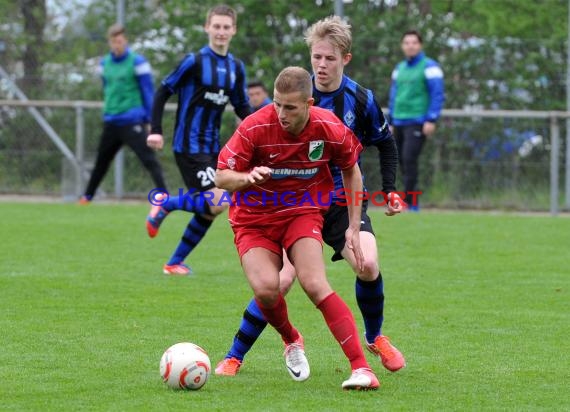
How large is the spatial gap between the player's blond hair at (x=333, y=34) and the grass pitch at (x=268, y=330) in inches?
→ 64.3

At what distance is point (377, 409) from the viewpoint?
5004 millimetres

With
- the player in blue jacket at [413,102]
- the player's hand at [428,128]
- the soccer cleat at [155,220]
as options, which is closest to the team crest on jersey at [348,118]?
the soccer cleat at [155,220]

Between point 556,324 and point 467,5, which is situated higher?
point 467,5

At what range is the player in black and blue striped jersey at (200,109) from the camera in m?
9.24

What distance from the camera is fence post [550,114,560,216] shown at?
14438 mm

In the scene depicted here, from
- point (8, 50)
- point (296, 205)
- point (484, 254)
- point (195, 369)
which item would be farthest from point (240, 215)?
point (8, 50)

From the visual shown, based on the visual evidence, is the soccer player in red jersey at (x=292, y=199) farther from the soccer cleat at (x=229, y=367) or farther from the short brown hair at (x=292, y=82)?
the soccer cleat at (x=229, y=367)

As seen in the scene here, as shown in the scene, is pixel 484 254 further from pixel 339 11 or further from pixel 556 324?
pixel 339 11

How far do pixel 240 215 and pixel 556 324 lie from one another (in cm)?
248

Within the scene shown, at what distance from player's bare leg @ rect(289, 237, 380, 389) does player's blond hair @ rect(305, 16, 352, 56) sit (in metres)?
1.11

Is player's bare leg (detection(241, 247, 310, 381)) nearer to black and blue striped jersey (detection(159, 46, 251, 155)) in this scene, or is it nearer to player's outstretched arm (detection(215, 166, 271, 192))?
player's outstretched arm (detection(215, 166, 271, 192))

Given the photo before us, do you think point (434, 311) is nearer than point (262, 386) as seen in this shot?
No

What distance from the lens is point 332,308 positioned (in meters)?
5.41

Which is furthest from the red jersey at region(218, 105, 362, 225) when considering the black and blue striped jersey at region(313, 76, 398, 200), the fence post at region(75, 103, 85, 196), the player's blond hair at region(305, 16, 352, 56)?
the fence post at region(75, 103, 85, 196)
